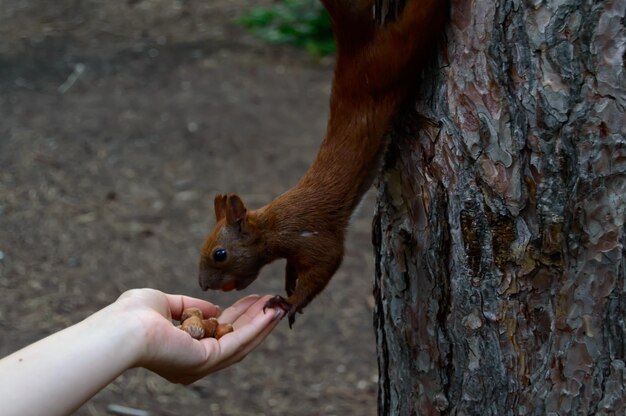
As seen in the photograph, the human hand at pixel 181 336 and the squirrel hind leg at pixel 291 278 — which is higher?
the squirrel hind leg at pixel 291 278

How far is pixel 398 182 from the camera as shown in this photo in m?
1.80

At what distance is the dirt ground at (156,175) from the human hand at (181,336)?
4.63ft

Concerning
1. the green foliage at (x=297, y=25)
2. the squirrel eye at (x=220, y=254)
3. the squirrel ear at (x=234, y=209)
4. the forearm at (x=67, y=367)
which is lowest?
the forearm at (x=67, y=367)

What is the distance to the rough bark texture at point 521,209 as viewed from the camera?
4.52ft

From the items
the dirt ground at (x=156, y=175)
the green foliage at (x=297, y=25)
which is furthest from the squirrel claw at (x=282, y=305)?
the green foliage at (x=297, y=25)

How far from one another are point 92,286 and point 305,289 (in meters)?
2.06

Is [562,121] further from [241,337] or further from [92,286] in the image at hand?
[92,286]

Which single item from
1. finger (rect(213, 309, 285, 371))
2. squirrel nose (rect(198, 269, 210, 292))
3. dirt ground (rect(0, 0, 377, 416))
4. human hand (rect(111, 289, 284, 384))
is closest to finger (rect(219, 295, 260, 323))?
human hand (rect(111, 289, 284, 384))

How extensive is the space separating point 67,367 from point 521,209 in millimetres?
819

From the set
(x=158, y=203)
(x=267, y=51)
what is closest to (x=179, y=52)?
(x=267, y=51)

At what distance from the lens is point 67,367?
1489 mm

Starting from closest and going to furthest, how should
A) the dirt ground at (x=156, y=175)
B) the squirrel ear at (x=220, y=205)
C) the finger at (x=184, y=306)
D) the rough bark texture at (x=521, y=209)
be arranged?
the rough bark texture at (x=521, y=209), the finger at (x=184, y=306), the squirrel ear at (x=220, y=205), the dirt ground at (x=156, y=175)

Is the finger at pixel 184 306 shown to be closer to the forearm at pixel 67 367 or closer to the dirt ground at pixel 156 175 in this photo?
the forearm at pixel 67 367

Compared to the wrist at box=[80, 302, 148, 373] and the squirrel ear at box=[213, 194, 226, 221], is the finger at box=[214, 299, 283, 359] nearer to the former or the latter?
the wrist at box=[80, 302, 148, 373]
